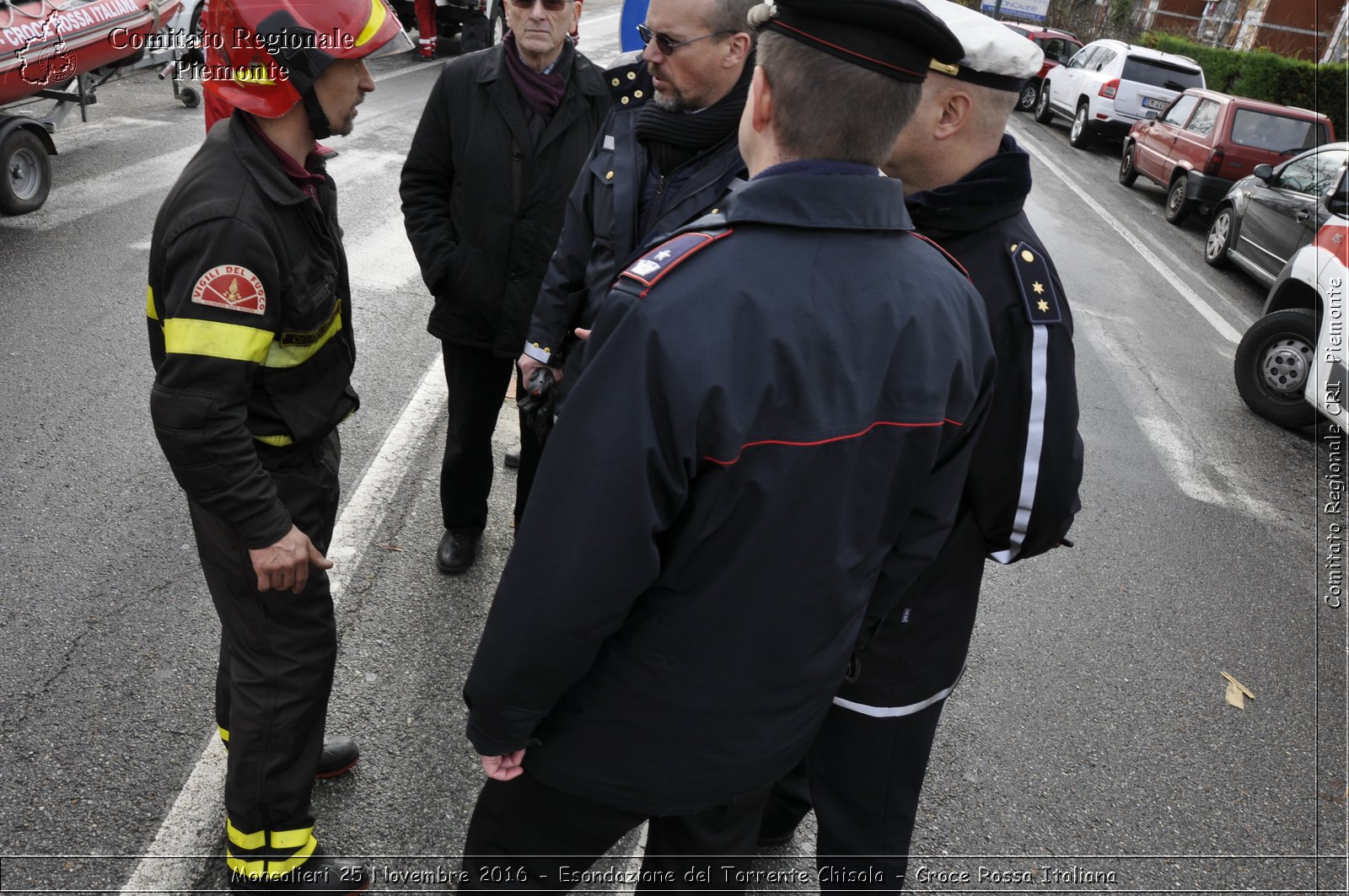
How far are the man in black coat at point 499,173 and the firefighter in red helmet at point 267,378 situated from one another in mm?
1059

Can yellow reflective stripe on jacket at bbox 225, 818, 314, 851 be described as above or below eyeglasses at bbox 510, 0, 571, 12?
below

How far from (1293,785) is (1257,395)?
14.5ft

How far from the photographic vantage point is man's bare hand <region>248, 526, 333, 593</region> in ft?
7.25

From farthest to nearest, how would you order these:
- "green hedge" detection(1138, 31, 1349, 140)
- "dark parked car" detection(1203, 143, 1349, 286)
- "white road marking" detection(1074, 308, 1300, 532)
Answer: "green hedge" detection(1138, 31, 1349, 140)
"dark parked car" detection(1203, 143, 1349, 286)
"white road marking" detection(1074, 308, 1300, 532)

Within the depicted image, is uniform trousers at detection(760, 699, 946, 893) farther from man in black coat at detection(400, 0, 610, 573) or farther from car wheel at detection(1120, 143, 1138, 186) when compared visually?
car wheel at detection(1120, 143, 1138, 186)

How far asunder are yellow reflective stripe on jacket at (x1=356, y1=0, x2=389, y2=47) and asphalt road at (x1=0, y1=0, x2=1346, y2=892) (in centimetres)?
205

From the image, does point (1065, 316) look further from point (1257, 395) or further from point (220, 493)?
point (1257, 395)

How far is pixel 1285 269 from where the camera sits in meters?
7.32

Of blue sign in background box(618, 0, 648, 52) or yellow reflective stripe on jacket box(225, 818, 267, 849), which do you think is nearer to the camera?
yellow reflective stripe on jacket box(225, 818, 267, 849)

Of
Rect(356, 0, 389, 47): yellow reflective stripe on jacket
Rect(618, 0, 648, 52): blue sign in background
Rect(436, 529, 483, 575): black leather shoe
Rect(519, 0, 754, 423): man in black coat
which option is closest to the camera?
Rect(356, 0, 389, 47): yellow reflective stripe on jacket

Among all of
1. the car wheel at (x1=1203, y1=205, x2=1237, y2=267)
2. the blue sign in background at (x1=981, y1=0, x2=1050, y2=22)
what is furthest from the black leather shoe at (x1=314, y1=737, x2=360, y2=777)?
the blue sign in background at (x1=981, y1=0, x2=1050, y2=22)

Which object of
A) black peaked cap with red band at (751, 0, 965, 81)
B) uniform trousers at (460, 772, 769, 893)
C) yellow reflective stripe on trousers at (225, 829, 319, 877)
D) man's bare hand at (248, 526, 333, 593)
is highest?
black peaked cap with red band at (751, 0, 965, 81)

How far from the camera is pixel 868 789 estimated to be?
7.73 feet

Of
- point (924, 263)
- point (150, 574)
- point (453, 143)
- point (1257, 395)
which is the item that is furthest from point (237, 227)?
point (1257, 395)
